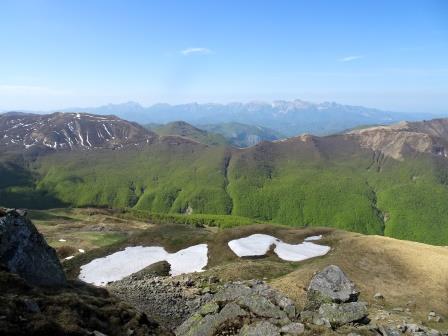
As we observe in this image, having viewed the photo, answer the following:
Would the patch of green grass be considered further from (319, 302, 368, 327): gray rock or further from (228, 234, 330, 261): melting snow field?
(319, 302, 368, 327): gray rock

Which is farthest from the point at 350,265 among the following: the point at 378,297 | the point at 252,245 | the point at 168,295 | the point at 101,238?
the point at 101,238

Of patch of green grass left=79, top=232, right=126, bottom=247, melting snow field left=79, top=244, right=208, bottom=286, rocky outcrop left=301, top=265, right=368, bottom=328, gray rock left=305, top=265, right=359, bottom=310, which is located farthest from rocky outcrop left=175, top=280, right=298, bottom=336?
patch of green grass left=79, top=232, right=126, bottom=247

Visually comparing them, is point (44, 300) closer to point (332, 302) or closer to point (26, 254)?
point (26, 254)

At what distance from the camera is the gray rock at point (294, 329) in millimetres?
23641

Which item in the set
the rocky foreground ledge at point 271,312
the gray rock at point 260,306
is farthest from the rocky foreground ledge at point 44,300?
the gray rock at point 260,306

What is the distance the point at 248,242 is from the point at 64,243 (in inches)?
2369

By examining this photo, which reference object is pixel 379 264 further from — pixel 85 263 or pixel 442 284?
pixel 85 263

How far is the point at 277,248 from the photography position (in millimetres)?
72250

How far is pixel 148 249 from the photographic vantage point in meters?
71.8

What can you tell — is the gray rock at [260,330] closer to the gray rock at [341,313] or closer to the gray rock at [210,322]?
the gray rock at [210,322]

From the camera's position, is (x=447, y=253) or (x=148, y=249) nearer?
(x=447, y=253)

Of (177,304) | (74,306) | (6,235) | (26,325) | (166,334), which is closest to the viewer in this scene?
(26,325)

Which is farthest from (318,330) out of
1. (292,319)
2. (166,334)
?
(166,334)

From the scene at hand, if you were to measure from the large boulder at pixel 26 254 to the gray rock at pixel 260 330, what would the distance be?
43.6ft
